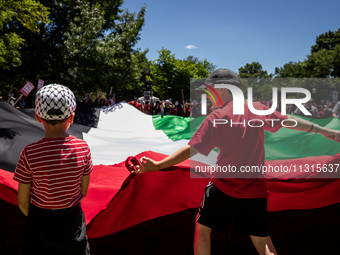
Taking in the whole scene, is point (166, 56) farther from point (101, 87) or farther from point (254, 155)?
point (254, 155)

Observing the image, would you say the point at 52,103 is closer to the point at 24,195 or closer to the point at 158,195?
the point at 24,195

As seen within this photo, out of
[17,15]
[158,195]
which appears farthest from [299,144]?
[17,15]

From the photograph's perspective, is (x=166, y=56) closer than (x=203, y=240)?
No

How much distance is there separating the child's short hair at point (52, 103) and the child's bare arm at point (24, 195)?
1.41ft

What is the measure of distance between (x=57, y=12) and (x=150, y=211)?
53.6 feet

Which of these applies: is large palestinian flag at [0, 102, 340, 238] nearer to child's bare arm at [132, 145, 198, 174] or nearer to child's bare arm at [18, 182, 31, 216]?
child's bare arm at [132, 145, 198, 174]

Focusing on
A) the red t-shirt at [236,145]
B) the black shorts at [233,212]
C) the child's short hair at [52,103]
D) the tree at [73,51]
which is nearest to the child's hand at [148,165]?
the red t-shirt at [236,145]

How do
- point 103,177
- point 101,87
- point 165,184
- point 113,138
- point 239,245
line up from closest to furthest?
point 165,184 → point 239,245 → point 103,177 → point 113,138 → point 101,87

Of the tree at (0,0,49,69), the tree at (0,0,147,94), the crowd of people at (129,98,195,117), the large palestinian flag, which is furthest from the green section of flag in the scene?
the tree at (0,0,147,94)

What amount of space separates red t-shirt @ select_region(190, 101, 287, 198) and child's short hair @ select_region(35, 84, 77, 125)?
0.86 meters

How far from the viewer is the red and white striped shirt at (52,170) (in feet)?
5.18

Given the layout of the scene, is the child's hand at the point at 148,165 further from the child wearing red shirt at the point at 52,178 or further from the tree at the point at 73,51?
the tree at the point at 73,51

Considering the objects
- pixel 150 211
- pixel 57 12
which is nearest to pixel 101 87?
pixel 57 12

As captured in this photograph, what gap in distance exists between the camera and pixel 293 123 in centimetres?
206
